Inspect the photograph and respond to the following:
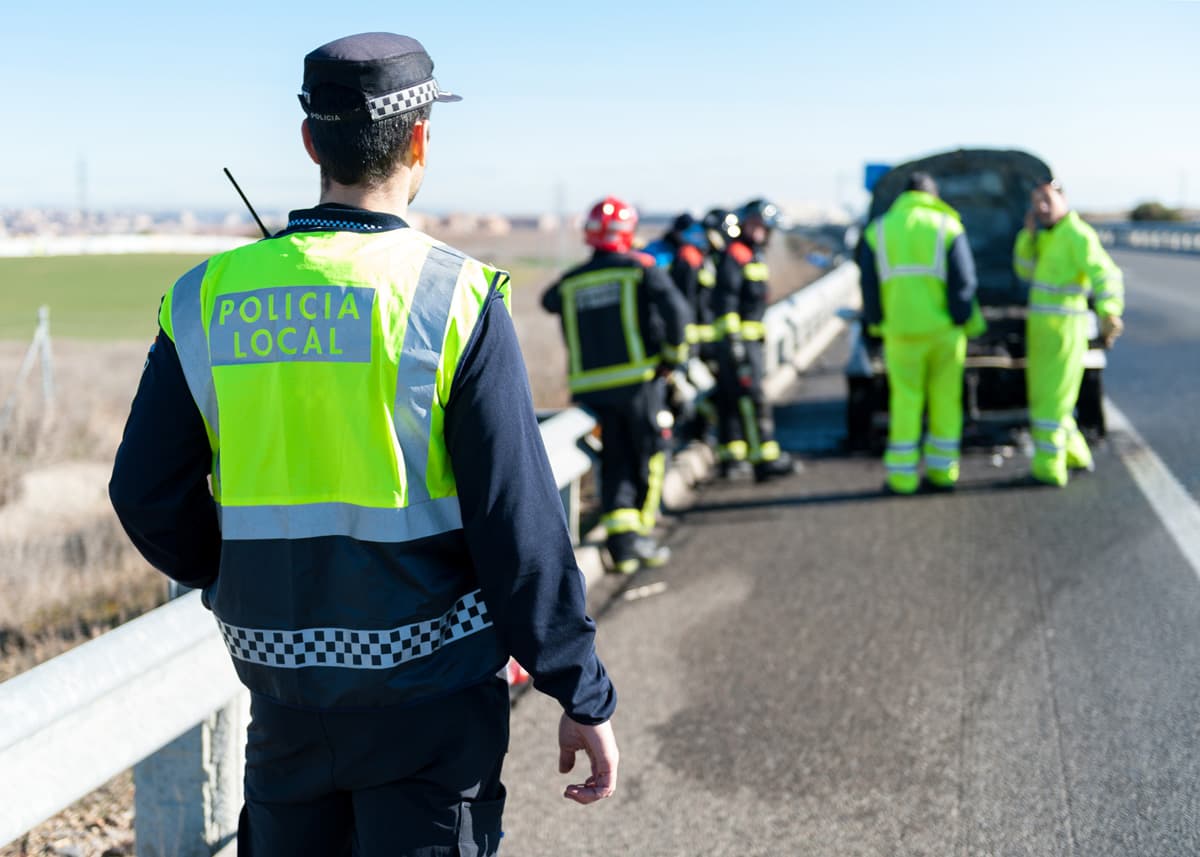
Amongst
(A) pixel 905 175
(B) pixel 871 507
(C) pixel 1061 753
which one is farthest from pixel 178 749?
(A) pixel 905 175

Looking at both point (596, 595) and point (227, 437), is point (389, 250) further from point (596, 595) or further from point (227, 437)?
point (596, 595)

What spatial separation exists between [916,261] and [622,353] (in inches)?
101

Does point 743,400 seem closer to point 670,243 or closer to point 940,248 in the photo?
point 670,243

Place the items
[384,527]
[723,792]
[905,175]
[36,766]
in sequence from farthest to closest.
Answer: [905,175] < [723,792] < [36,766] < [384,527]

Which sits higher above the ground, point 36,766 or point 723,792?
point 36,766

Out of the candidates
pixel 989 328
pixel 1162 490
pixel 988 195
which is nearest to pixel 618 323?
pixel 1162 490

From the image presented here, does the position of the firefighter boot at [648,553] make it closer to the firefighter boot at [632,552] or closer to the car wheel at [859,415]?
the firefighter boot at [632,552]

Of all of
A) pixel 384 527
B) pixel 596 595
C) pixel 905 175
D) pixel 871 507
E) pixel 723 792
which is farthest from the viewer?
pixel 905 175

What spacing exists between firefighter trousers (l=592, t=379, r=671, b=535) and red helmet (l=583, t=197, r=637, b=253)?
804 millimetres

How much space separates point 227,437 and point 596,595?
455cm

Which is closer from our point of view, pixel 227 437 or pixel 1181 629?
pixel 227 437

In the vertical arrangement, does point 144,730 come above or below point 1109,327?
below

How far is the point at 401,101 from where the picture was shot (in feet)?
7.62

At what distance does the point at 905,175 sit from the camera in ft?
34.7
